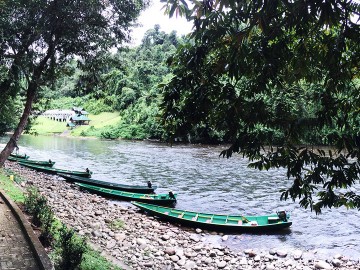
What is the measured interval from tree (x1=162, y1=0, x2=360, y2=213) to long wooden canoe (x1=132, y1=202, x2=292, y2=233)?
9.14 metres

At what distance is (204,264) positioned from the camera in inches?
391

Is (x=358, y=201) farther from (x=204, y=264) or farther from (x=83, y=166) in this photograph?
(x=83, y=166)

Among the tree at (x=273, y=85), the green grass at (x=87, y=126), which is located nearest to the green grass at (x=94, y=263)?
the tree at (x=273, y=85)

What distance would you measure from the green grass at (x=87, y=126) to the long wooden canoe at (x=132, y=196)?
4473cm

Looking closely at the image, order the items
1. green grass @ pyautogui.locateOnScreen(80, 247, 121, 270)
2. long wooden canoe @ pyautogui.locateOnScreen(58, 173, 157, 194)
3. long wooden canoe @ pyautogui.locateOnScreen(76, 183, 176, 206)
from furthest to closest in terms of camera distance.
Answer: long wooden canoe @ pyautogui.locateOnScreen(58, 173, 157, 194) < long wooden canoe @ pyautogui.locateOnScreen(76, 183, 176, 206) < green grass @ pyautogui.locateOnScreen(80, 247, 121, 270)

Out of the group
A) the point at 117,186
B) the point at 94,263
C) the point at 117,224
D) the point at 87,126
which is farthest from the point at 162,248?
the point at 87,126

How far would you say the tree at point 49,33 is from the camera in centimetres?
791

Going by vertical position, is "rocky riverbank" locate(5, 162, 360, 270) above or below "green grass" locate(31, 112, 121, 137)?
below

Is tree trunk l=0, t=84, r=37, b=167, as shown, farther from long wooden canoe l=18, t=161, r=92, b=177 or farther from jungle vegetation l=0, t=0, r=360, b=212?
long wooden canoe l=18, t=161, r=92, b=177

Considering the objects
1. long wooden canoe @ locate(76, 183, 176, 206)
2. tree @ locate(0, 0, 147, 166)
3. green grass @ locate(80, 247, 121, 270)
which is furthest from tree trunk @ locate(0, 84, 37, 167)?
long wooden canoe @ locate(76, 183, 176, 206)

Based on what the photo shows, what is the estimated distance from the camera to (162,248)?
10672mm

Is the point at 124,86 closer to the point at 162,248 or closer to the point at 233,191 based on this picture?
the point at 233,191

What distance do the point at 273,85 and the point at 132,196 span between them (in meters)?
14.2

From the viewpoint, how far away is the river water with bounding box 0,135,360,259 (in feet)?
39.5
